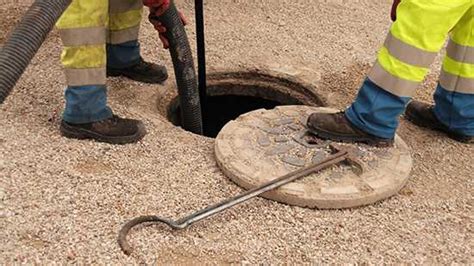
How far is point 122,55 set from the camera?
3.22 meters

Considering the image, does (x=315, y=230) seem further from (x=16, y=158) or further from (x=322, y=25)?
(x=322, y=25)

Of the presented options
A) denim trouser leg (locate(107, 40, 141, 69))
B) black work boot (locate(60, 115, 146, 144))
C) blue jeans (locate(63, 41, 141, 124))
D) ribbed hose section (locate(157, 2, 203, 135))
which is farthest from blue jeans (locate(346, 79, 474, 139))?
denim trouser leg (locate(107, 40, 141, 69))

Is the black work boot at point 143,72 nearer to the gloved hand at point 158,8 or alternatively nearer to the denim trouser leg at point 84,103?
the gloved hand at point 158,8

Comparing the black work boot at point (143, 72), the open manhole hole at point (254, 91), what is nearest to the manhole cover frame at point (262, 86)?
the open manhole hole at point (254, 91)

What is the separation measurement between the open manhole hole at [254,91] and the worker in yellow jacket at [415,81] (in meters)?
0.60

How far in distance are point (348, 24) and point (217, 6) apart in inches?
34.8

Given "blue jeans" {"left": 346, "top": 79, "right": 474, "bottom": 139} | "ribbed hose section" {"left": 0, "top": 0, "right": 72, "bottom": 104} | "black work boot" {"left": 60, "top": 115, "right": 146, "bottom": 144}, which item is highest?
"ribbed hose section" {"left": 0, "top": 0, "right": 72, "bottom": 104}

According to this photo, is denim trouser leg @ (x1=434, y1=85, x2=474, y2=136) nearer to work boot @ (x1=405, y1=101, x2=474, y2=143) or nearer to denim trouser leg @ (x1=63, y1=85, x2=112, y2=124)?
work boot @ (x1=405, y1=101, x2=474, y2=143)

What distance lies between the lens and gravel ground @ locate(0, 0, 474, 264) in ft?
7.03

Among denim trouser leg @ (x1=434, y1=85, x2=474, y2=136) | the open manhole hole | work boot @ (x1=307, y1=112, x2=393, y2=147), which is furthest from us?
the open manhole hole

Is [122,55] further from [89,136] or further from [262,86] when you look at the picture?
[262,86]

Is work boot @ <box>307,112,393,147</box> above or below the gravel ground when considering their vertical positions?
above

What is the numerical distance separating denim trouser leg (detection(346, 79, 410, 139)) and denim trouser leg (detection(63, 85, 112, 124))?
1.08 meters

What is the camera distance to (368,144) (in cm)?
276
